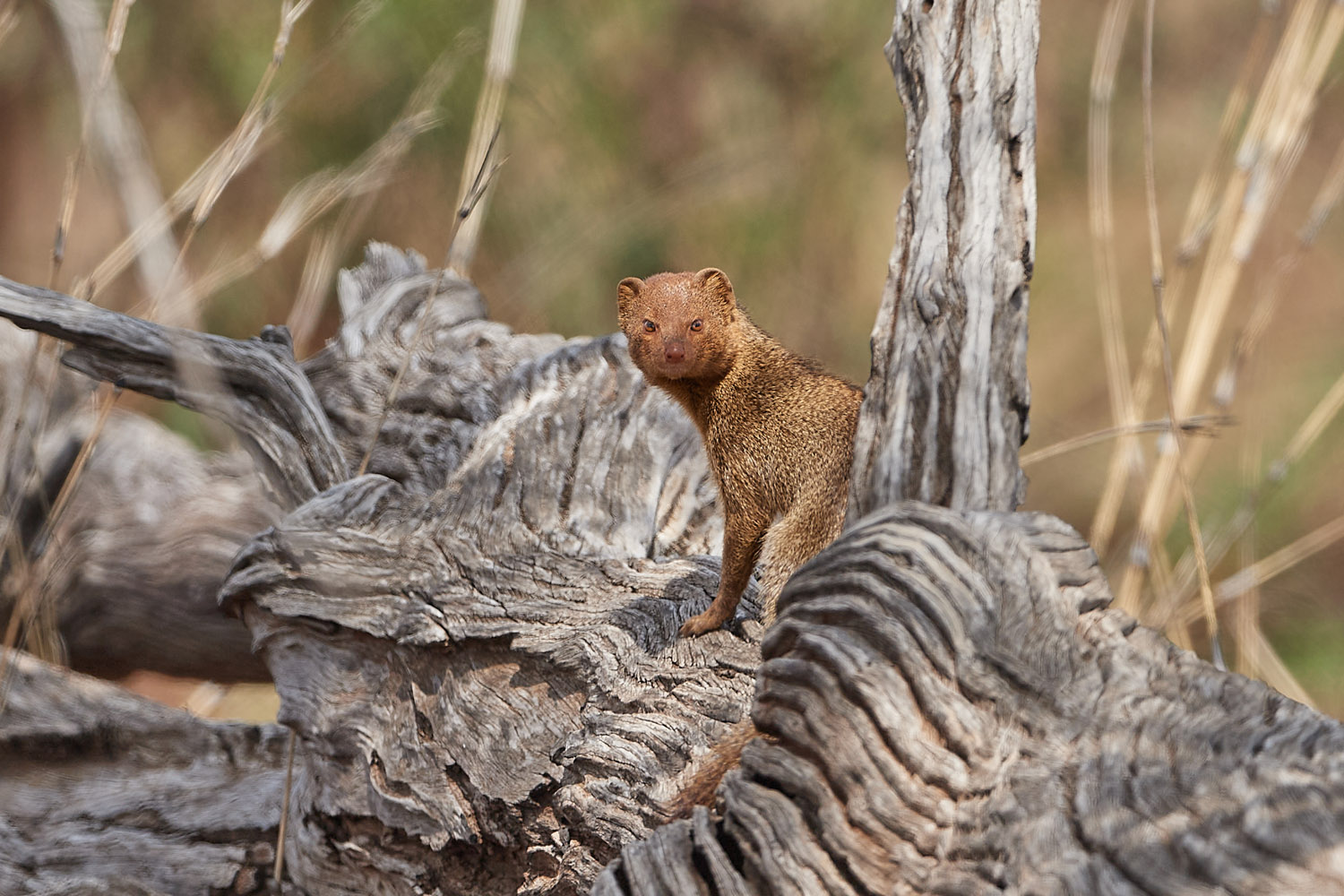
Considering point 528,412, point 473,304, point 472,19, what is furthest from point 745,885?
point 472,19

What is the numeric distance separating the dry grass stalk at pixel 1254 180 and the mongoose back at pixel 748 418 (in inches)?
17.4

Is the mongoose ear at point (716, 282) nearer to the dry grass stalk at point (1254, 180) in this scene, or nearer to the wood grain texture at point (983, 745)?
the dry grass stalk at point (1254, 180)

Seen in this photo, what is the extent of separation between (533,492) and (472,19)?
8.44 feet

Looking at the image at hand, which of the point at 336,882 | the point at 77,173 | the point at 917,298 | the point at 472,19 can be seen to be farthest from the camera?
the point at 472,19

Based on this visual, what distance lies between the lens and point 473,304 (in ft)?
9.16

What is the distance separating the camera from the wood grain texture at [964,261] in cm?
109

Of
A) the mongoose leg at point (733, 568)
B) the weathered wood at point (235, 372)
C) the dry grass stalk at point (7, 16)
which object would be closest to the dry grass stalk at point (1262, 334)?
the mongoose leg at point (733, 568)

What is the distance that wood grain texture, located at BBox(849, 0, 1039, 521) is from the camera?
1.09 m

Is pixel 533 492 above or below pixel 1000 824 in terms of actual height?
above

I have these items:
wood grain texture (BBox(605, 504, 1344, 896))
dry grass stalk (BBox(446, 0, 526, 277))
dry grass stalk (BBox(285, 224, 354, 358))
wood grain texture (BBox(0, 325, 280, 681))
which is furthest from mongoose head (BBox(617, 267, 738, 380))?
wood grain texture (BBox(0, 325, 280, 681))

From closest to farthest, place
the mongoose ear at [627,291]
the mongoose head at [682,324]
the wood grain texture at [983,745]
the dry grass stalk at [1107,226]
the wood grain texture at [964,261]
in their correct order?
the wood grain texture at [983,745], the wood grain texture at [964,261], the dry grass stalk at [1107,226], the mongoose head at [682,324], the mongoose ear at [627,291]

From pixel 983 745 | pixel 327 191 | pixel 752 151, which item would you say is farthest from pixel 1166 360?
pixel 752 151

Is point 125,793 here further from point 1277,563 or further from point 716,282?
point 1277,563

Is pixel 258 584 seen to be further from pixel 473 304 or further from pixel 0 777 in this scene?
pixel 473 304
